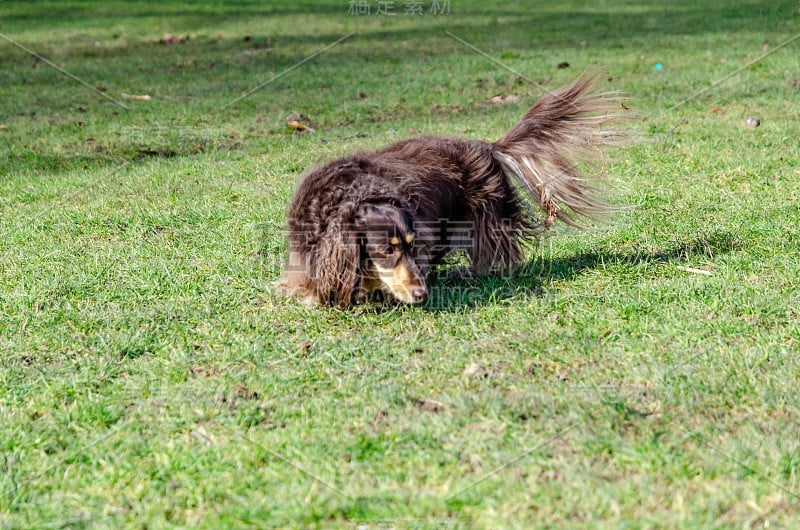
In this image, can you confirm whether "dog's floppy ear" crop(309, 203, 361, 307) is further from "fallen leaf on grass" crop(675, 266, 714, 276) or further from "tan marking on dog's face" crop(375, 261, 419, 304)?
"fallen leaf on grass" crop(675, 266, 714, 276)

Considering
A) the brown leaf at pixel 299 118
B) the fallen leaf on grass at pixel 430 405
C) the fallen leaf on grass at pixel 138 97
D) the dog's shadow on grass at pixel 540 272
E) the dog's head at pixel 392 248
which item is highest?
the fallen leaf on grass at pixel 138 97

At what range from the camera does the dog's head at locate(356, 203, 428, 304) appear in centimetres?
472

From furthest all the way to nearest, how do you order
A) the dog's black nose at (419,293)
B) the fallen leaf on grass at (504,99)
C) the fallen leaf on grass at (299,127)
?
the fallen leaf on grass at (504,99) → the fallen leaf on grass at (299,127) → the dog's black nose at (419,293)

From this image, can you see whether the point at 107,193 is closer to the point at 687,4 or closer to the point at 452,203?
the point at 452,203

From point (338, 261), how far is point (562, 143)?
1966 millimetres

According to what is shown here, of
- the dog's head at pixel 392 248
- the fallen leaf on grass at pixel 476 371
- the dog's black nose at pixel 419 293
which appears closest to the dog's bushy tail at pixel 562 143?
the dog's head at pixel 392 248

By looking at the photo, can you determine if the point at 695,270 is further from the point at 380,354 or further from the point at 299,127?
the point at 299,127

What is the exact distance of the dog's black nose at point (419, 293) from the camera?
4.70m

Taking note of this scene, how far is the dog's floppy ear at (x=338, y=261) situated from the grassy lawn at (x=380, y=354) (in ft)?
0.61

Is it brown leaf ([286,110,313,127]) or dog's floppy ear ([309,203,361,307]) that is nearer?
dog's floppy ear ([309,203,361,307])

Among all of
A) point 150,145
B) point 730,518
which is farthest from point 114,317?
point 150,145

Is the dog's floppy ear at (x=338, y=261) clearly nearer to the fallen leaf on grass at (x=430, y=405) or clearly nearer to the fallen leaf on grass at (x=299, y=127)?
the fallen leaf on grass at (x=430, y=405)

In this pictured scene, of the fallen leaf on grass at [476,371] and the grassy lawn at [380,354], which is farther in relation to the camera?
the fallen leaf on grass at [476,371]

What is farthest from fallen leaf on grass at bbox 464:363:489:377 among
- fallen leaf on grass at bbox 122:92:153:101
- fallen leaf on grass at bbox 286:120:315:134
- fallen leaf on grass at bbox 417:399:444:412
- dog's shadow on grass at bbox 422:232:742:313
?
fallen leaf on grass at bbox 122:92:153:101
